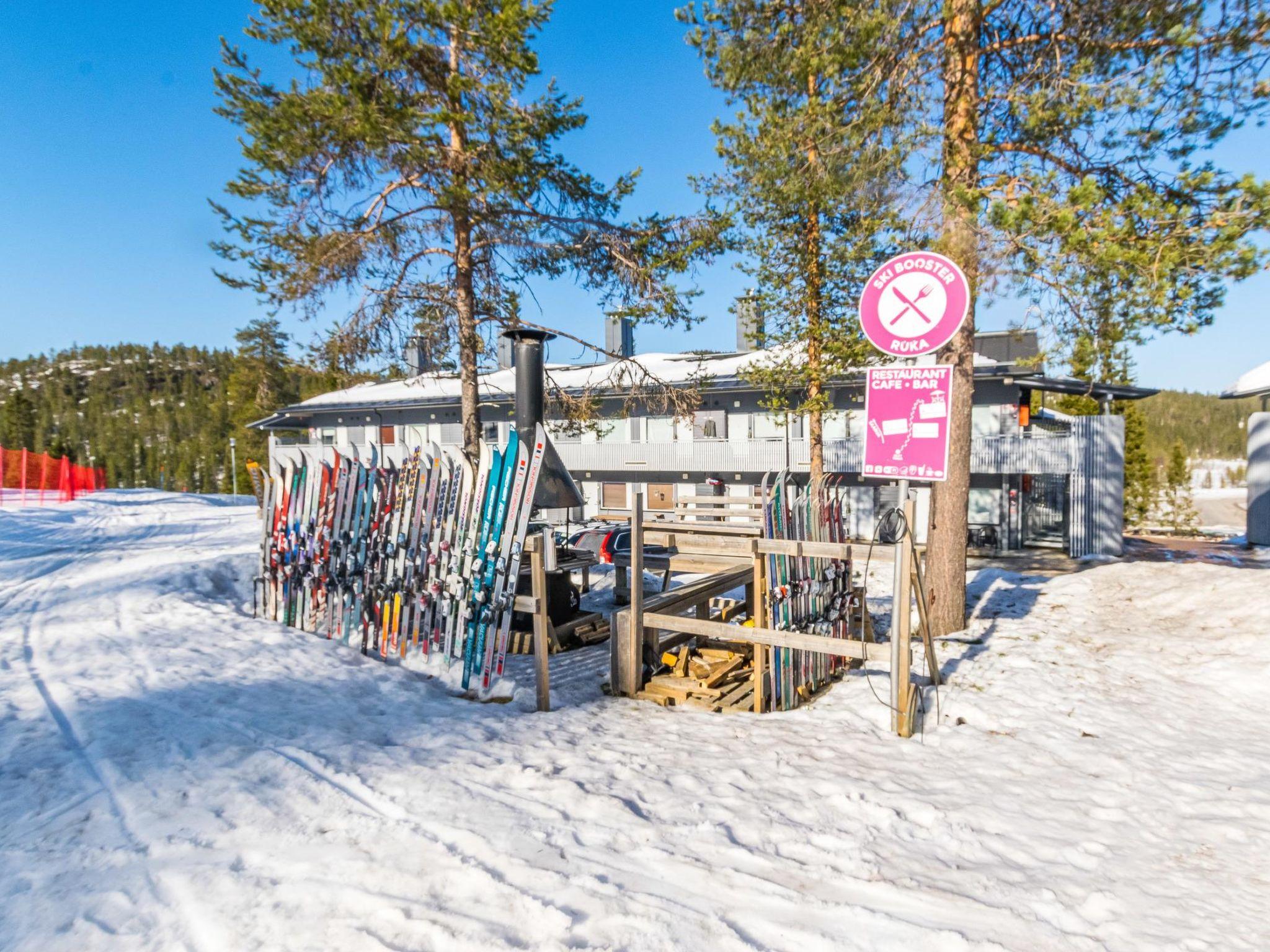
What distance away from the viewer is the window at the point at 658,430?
26469mm

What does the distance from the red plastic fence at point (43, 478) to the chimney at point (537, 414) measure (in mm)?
28330

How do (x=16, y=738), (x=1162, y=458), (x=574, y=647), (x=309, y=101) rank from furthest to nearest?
1. (x=1162, y=458)
2. (x=309, y=101)
3. (x=574, y=647)
4. (x=16, y=738)

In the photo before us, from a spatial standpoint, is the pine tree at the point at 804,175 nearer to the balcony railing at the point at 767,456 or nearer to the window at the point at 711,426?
the balcony railing at the point at 767,456

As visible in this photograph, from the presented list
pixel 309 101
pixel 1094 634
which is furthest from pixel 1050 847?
pixel 309 101

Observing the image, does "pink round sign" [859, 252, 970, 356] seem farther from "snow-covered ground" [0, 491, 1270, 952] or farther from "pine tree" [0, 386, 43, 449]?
"pine tree" [0, 386, 43, 449]

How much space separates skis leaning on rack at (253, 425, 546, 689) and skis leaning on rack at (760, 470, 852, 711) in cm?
219

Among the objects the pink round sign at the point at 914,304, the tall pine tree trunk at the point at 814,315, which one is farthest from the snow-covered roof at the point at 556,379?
the pink round sign at the point at 914,304

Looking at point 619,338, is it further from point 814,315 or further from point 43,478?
point 43,478

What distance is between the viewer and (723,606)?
9.33 meters

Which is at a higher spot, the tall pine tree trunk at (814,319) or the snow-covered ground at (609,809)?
the tall pine tree trunk at (814,319)

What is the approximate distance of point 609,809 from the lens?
3.49 m

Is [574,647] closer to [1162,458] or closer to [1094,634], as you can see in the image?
[1094,634]

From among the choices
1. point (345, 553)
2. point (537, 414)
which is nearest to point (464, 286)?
point (537, 414)

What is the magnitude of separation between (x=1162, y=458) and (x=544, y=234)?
11667 cm
